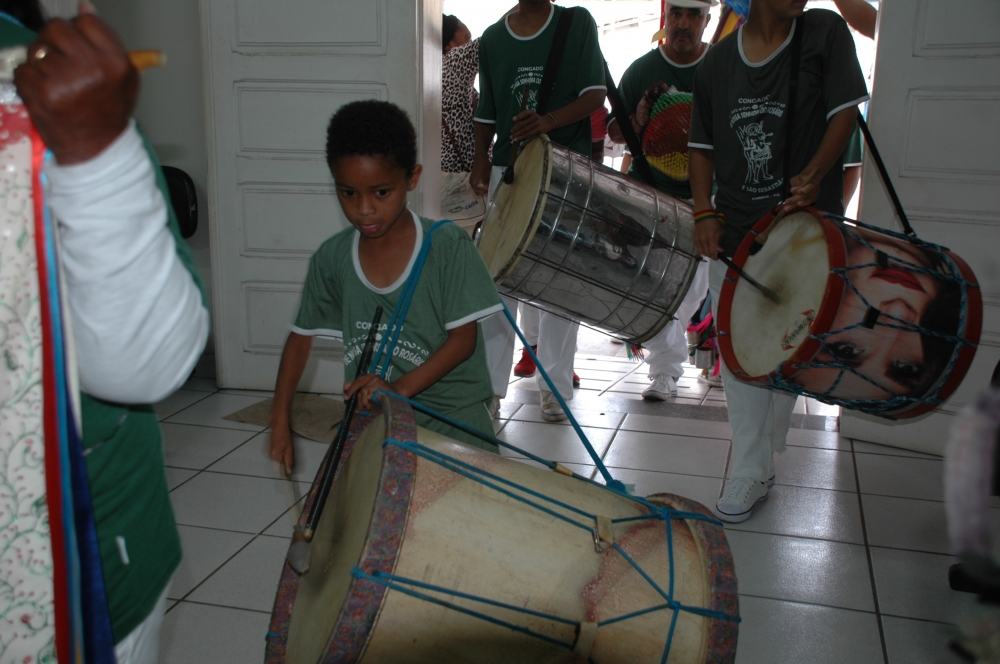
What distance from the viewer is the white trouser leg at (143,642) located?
80 centimetres

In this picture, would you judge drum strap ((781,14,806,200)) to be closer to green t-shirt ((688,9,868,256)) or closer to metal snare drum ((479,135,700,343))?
green t-shirt ((688,9,868,256))

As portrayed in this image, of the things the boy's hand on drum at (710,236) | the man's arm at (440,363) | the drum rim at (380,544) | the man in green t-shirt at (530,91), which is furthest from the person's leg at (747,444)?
the drum rim at (380,544)

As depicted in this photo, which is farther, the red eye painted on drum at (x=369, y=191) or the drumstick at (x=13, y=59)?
the red eye painted on drum at (x=369, y=191)

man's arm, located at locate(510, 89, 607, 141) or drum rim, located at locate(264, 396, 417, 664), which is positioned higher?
man's arm, located at locate(510, 89, 607, 141)

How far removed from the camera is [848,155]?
316 cm

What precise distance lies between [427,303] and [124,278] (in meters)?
0.92

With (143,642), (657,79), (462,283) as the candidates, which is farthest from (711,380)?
(143,642)

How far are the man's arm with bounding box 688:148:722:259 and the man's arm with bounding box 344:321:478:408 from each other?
1032 millimetres

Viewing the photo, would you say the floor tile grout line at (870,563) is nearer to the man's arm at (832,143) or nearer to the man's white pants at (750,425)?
the man's white pants at (750,425)

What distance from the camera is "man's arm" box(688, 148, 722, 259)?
2285 millimetres

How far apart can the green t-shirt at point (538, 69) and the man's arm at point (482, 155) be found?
10 centimetres

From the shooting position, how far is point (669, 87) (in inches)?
131

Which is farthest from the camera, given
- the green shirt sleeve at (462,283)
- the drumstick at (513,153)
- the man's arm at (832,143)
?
the drumstick at (513,153)

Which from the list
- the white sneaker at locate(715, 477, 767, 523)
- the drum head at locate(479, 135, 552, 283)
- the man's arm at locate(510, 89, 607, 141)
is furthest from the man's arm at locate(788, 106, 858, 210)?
the man's arm at locate(510, 89, 607, 141)
